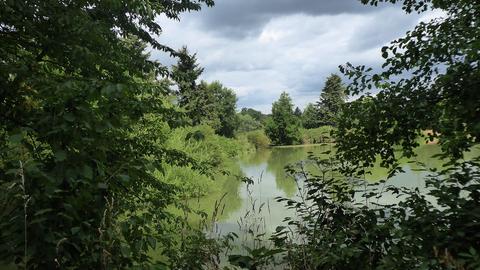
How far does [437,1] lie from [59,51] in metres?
3.50

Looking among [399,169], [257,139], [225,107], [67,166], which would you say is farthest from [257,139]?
[67,166]

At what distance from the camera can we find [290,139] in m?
69.0

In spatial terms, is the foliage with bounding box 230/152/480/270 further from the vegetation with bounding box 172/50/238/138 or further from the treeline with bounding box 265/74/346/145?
the treeline with bounding box 265/74/346/145

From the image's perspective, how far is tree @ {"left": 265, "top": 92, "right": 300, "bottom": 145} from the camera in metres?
68.8

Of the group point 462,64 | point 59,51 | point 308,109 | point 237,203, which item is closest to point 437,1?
point 462,64

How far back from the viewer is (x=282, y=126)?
6925 centimetres

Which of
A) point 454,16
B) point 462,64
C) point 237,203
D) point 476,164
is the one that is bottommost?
point 237,203

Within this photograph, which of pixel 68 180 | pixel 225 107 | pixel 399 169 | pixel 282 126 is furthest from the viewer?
pixel 282 126

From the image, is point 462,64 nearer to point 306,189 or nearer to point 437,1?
point 437,1

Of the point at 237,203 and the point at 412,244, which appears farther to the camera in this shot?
the point at 237,203

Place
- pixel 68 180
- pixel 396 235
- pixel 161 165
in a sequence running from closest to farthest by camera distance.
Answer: pixel 68 180, pixel 396 235, pixel 161 165

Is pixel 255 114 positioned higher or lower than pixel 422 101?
higher

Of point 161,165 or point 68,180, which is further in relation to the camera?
point 161,165

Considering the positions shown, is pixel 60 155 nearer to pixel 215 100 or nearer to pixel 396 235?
pixel 396 235
